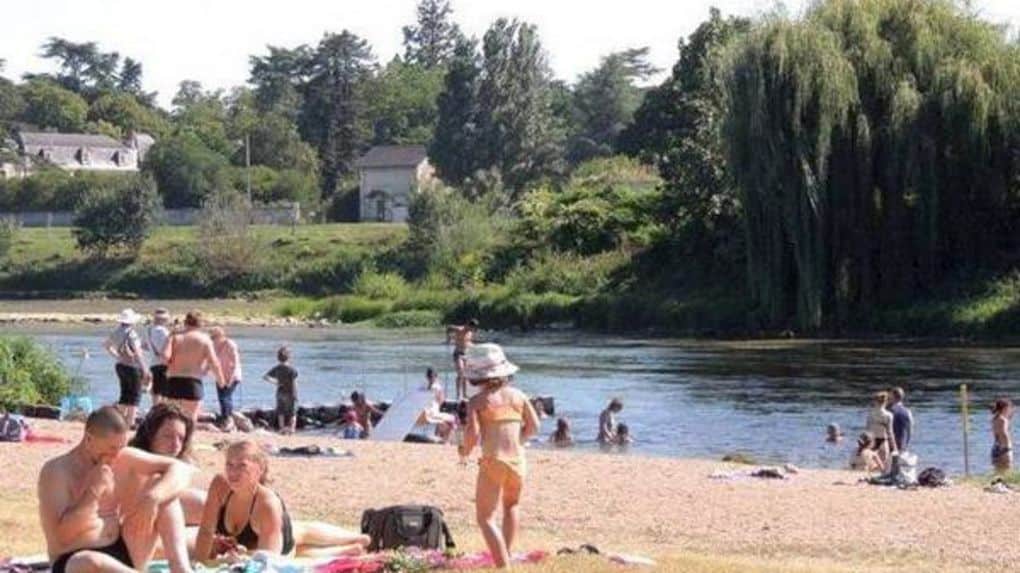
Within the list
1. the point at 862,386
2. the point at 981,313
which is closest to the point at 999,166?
the point at 981,313

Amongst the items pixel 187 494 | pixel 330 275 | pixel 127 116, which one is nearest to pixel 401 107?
pixel 127 116

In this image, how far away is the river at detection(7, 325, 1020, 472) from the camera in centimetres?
→ 2878

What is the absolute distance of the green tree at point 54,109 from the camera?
529ft

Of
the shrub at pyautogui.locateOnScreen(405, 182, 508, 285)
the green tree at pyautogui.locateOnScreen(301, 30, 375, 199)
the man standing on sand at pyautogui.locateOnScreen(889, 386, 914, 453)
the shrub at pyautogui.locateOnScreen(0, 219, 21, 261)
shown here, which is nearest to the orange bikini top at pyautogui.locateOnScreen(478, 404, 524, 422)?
the man standing on sand at pyautogui.locateOnScreen(889, 386, 914, 453)

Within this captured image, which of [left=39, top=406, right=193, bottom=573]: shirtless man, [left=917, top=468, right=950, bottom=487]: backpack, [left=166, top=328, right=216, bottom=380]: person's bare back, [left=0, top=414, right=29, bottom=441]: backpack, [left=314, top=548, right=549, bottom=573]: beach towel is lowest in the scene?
[left=917, top=468, right=950, bottom=487]: backpack

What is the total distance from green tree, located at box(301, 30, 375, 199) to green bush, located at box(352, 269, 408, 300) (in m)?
45.1

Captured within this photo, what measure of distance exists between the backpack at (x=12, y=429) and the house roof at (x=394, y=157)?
94232 mm

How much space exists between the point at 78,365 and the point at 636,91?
103 metres

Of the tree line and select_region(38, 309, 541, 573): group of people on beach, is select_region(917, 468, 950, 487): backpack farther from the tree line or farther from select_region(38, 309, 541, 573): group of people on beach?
the tree line

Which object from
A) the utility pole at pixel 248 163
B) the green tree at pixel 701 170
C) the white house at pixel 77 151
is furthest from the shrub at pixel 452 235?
the white house at pixel 77 151

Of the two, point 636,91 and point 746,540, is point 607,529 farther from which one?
point 636,91

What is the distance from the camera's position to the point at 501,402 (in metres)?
11.9

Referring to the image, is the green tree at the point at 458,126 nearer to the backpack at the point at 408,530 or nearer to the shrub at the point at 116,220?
the shrub at the point at 116,220

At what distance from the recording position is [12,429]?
2114cm
